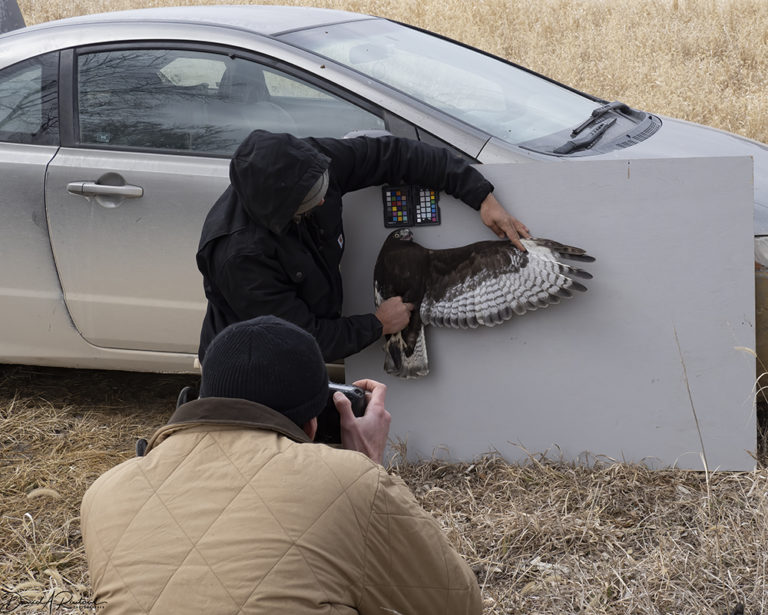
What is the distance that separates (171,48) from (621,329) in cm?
199

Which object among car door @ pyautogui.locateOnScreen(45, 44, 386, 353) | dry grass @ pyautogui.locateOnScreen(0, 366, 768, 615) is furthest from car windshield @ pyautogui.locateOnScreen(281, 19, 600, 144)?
dry grass @ pyautogui.locateOnScreen(0, 366, 768, 615)

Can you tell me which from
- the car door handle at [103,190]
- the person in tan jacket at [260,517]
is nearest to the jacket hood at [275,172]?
the car door handle at [103,190]

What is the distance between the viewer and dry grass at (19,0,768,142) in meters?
7.70

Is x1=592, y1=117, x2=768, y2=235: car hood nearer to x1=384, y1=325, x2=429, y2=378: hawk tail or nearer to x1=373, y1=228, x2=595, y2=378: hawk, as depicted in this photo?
x1=373, y1=228, x2=595, y2=378: hawk

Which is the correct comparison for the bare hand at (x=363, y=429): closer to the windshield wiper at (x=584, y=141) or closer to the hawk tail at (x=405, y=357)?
the hawk tail at (x=405, y=357)

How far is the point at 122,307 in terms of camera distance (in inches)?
139

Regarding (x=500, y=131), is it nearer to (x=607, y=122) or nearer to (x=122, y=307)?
(x=607, y=122)

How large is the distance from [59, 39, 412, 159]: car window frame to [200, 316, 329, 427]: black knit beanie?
168 centimetres

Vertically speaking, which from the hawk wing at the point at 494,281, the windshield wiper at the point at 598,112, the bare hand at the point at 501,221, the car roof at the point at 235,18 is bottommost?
the hawk wing at the point at 494,281

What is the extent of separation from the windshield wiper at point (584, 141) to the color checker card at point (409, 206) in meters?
0.50

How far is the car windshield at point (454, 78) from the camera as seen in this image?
11.1 ft

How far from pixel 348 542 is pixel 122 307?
230 centimetres

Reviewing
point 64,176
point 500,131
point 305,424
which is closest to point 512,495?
point 500,131

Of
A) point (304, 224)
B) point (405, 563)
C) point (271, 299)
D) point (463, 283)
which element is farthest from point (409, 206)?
point (405, 563)
